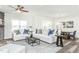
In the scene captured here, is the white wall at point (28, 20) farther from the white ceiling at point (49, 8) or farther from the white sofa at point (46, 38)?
the white sofa at point (46, 38)

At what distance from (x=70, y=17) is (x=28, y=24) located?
182 inches

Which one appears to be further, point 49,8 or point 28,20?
point 28,20

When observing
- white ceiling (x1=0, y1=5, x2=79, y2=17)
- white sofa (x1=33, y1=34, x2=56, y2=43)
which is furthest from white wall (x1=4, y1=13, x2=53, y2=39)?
white sofa (x1=33, y1=34, x2=56, y2=43)

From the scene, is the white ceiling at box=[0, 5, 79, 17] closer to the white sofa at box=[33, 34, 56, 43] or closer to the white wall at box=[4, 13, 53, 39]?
the white wall at box=[4, 13, 53, 39]

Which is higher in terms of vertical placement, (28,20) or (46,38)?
(28,20)

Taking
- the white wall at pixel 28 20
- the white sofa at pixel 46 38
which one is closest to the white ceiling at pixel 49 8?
the white wall at pixel 28 20

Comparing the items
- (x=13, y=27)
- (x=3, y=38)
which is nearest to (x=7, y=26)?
(x=13, y=27)

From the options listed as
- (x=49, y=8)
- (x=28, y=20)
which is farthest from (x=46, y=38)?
(x=28, y=20)

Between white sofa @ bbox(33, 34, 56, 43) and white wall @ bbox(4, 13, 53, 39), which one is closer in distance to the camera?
white sofa @ bbox(33, 34, 56, 43)

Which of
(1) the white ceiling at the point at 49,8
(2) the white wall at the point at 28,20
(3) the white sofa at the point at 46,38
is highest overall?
(1) the white ceiling at the point at 49,8

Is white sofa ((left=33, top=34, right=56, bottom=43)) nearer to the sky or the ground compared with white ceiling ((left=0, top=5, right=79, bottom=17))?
nearer to the ground

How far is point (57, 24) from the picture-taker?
426 inches

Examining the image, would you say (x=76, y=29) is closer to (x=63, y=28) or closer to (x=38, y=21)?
(x=63, y=28)

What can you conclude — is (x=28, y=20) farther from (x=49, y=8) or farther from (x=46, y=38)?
(x=49, y=8)
